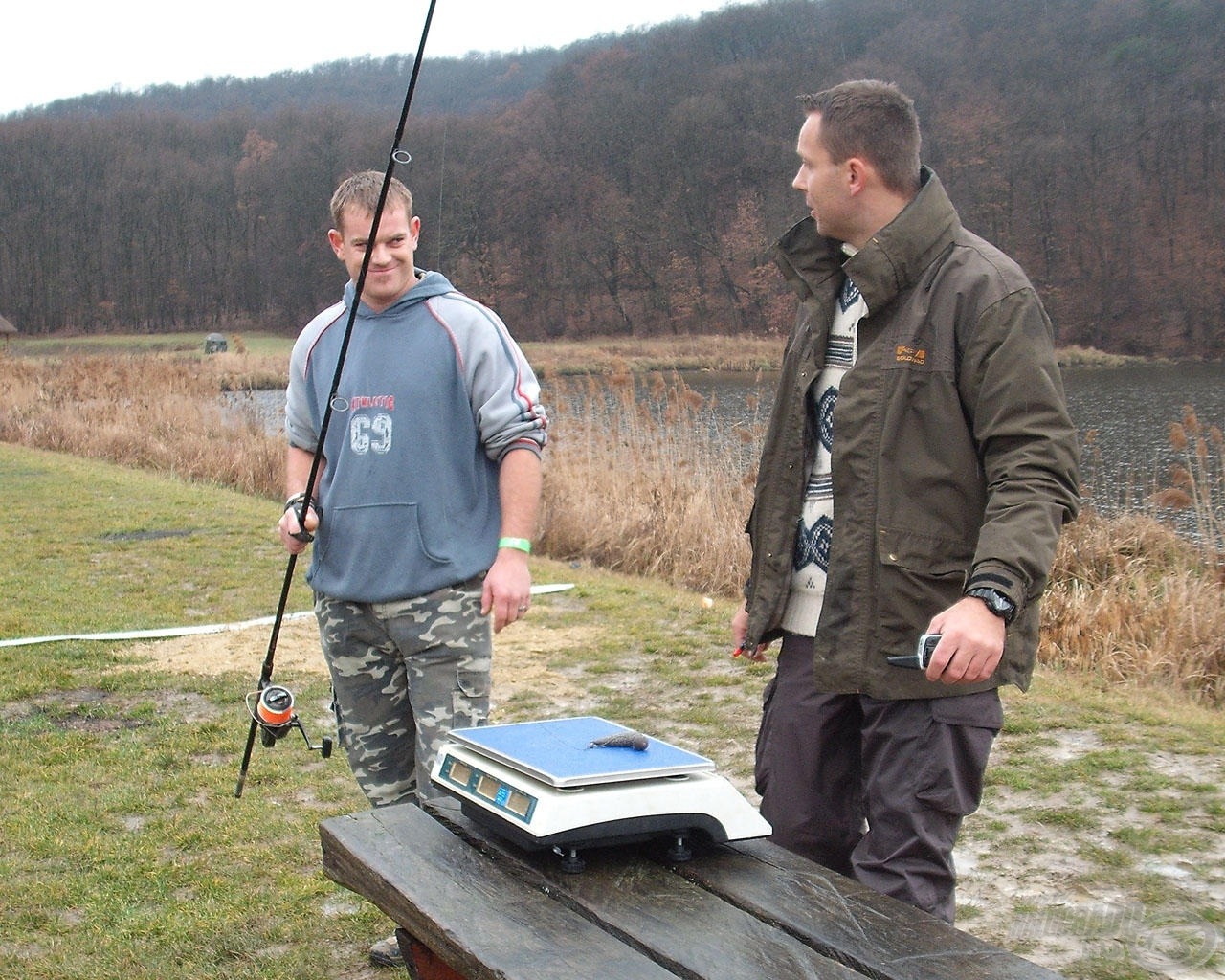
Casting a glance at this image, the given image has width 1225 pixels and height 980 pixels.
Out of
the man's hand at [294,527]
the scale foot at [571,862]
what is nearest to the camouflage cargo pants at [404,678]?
the man's hand at [294,527]

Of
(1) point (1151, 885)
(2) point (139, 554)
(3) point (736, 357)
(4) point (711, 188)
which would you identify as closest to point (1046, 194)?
(4) point (711, 188)

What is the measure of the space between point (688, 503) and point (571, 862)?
7807 millimetres

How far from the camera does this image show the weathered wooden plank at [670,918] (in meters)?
1.53

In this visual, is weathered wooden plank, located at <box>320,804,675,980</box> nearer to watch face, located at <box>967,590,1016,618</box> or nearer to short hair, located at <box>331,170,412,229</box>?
watch face, located at <box>967,590,1016,618</box>

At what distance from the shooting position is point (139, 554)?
9531 millimetres

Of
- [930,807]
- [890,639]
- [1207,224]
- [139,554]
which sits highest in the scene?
[1207,224]

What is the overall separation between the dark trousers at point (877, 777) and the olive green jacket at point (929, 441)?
0.25ft

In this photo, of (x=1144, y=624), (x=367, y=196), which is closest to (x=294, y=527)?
(x=367, y=196)

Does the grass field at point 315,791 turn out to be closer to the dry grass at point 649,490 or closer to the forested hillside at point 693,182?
the dry grass at point 649,490

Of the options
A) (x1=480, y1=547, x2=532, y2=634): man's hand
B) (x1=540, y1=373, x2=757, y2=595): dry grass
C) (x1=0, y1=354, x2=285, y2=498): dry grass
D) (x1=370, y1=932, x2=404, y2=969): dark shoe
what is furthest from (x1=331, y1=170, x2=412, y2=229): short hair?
(x1=0, y1=354, x2=285, y2=498): dry grass

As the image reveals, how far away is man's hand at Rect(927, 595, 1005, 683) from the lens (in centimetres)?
194

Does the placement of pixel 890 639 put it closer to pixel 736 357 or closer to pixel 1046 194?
pixel 736 357

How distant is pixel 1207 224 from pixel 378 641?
194 feet

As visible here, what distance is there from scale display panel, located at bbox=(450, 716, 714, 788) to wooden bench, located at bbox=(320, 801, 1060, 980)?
0.13 meters
